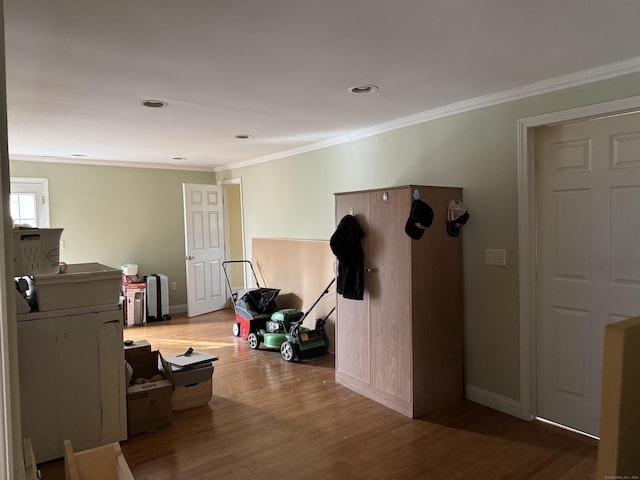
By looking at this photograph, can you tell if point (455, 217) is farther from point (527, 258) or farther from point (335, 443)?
point (335, 443)

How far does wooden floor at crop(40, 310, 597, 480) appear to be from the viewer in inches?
99.2

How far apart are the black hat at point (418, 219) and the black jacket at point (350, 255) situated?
21.2 inches

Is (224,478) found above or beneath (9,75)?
beneath

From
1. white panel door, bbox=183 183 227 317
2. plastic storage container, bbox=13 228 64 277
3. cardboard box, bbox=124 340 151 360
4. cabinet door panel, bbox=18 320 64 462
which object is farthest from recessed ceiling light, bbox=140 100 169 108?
white panel door, bbox=183 183 227 317

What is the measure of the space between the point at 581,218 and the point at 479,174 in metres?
0.78

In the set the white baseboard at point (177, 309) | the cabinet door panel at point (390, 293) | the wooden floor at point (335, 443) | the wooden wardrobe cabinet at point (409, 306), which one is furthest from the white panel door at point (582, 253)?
the white baseboard at point (177, 309)

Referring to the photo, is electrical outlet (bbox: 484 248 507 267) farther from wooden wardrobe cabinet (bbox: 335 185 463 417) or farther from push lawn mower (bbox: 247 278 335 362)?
push lawn mower (bbox: 247 278 335 362)

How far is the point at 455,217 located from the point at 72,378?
2.92 meters

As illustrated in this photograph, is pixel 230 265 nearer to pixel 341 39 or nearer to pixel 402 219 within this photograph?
pixel 402 219

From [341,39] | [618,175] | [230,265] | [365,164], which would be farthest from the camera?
[230,265]

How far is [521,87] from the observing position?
2977mm

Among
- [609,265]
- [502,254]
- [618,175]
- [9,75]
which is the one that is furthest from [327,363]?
[9,75]

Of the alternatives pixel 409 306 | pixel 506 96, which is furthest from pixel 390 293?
pixel 506 96

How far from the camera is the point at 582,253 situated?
288cm
